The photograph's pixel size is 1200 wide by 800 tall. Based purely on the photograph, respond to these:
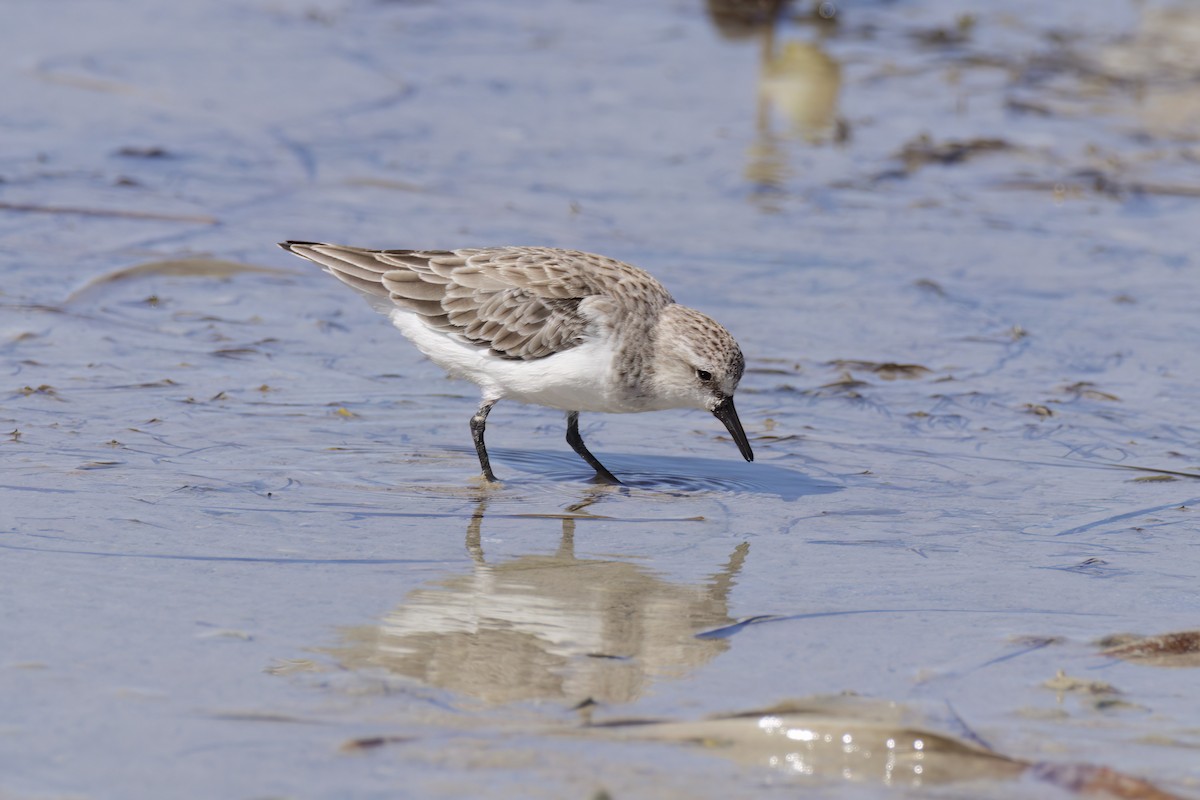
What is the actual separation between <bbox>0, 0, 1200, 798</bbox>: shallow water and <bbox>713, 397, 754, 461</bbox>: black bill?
7.0 inches

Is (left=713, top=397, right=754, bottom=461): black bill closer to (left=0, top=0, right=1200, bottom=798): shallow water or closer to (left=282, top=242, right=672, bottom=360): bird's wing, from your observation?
(left=0, top=0, right=1200, bottom=798): shallow water

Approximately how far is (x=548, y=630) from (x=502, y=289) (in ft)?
8.09

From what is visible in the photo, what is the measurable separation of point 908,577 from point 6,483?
3457 millimetres

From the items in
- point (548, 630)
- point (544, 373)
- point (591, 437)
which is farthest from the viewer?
point (591, 437)

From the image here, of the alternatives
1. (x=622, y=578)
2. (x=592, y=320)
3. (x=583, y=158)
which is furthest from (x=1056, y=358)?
(x=583, y=158)

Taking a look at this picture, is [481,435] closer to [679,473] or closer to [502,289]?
[502,289]

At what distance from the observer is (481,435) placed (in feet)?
22.7

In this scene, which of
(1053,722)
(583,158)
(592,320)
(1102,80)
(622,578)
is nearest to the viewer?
(1053,722)

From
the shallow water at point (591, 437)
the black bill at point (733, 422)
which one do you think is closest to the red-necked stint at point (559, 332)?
the black bill at point (733, 422)

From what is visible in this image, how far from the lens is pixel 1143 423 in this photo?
754cm

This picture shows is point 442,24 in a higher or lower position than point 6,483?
higher

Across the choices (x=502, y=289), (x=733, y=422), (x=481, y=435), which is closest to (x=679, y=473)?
(x=733, y=422)

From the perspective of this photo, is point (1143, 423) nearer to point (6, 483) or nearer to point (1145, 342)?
point (1145, 342)

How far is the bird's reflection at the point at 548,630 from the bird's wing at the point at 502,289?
55.6 inches
